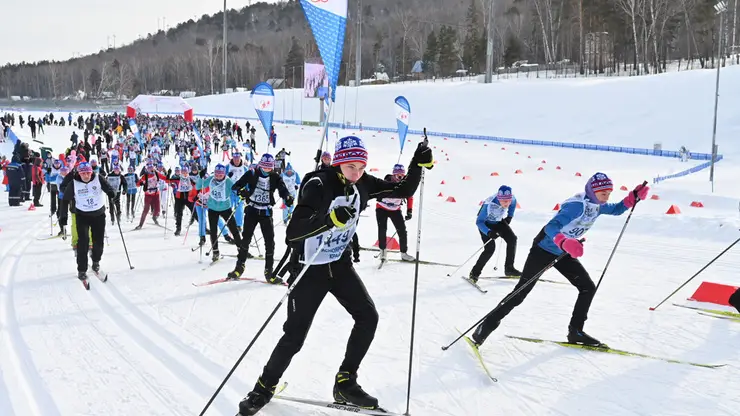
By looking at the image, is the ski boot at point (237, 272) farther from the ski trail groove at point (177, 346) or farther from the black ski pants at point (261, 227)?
the ski trail groove at point (177, 346)

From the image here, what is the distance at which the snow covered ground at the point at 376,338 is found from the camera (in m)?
4.23

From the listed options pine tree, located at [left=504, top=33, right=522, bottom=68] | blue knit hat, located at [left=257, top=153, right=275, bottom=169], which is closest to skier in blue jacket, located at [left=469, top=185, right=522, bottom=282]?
blue knit hat, located at [left=257, top=153, right=275, bottom=169]

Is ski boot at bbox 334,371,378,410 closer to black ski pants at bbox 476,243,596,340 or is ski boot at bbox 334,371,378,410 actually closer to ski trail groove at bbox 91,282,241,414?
ski trail groove at bbox 91,282,241,414

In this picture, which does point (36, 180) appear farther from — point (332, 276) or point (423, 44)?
point (423, 44)

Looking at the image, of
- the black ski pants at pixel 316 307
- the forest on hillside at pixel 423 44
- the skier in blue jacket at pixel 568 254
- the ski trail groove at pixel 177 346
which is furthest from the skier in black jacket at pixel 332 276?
the forest on hillside at pixel 423 44

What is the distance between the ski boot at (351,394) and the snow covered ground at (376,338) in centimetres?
16

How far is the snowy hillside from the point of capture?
29250 mm

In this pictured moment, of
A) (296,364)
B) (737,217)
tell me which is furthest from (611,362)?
(737,217)

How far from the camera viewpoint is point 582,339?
5.33 m

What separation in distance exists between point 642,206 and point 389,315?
34.1 ft

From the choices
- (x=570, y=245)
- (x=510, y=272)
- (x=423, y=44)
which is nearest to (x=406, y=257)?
(x=510, y=272)

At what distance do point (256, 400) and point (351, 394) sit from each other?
679 mm

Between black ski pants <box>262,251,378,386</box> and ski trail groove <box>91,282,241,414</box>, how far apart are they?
0.62 metres

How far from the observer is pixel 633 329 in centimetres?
597
